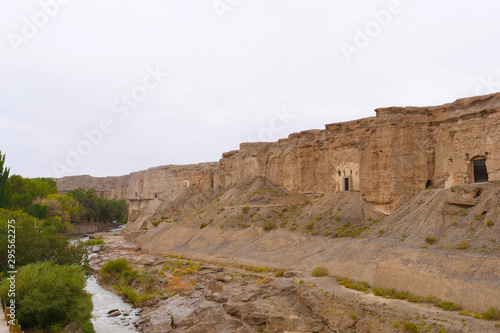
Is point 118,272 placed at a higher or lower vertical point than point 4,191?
lower

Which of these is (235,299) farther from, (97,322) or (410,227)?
(410,227)

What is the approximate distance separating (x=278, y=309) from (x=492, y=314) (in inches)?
442

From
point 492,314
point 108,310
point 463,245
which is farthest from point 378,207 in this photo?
point 108,310

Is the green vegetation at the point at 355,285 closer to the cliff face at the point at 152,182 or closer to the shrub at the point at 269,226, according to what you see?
the shrub at the point at 269,226

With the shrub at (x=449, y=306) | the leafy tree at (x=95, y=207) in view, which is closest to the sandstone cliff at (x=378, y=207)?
the shrub at (x=449, y=306)

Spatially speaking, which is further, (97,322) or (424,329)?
(97,322)

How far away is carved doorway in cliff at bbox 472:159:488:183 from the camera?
3047cm

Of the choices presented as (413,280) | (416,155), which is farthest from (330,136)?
Result: (413,280)

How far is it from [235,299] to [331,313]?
21.5 ft

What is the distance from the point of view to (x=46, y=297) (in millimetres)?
16859

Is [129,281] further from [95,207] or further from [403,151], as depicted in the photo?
[95,207]

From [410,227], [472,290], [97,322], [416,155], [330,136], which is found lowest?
[97,322]

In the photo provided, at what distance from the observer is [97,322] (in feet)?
79.0

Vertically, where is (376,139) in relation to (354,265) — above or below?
above
